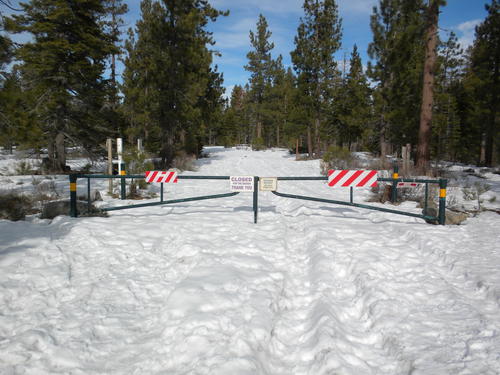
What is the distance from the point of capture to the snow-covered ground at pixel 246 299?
9.57 ft

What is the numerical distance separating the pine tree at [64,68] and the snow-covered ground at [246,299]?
462 inches

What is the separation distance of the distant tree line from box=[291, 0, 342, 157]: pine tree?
93 mm

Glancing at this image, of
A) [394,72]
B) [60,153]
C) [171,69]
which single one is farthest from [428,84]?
[60,153]

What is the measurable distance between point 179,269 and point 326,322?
2479 millimetres

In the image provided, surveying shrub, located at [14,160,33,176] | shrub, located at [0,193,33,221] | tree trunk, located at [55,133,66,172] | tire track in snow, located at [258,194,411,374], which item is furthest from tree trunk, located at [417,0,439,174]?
shrub, located at [14,160,33,176]

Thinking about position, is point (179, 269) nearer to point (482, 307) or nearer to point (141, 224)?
point (141, 224)

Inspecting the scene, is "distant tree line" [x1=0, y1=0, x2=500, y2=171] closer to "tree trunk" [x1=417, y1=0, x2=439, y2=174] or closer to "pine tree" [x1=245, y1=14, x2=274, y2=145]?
"tree trunk" [x1=417, y1=0, x2=439, y2=174]

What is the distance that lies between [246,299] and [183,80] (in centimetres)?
1897

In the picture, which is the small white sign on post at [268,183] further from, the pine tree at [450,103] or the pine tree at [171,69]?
the pine tree at [450,103]

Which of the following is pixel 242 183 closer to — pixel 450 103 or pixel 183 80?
pixel 183 80

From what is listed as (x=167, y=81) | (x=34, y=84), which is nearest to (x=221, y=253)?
(x=34, y=84)

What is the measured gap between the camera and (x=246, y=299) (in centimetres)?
399

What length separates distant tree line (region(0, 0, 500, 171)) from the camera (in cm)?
1566

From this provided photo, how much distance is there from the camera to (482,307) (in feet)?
12.6
